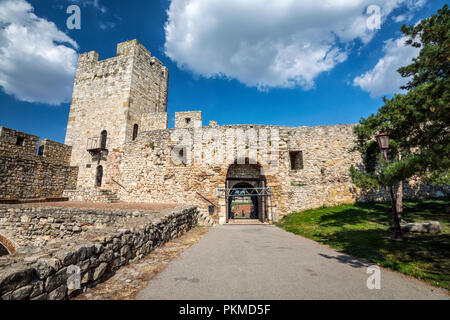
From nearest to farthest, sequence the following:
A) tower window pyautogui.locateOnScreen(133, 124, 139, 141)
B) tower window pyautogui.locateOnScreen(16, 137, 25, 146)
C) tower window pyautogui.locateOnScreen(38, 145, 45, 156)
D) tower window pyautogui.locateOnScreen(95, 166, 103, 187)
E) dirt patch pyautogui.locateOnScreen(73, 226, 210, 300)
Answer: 1. dirt patch pyautogui.locateOnScreen(73, 226, 210, 300)
2. tower window pyautogui.locateOnScreen(16, 137, 25, 146)
3. tower window pyautogui.locateOnScreen(38, 145, 45, 156)
4. tower window pyautogui.locateOnScreen(95, 166, 103, 187)
5. tower window pyautogui.locateOnScreen(133, 124, 139, 141)

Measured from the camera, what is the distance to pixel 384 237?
6.66 meters

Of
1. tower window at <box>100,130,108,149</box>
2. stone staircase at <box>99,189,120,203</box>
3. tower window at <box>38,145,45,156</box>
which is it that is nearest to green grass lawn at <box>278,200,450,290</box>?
stone staircase at <box>99,189,120,203</box>

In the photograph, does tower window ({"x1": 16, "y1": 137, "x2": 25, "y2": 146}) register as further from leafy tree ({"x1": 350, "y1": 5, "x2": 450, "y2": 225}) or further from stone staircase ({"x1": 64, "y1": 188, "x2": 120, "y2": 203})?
leafy tree ({"x1": 350, "y1": 5, "x2": 450, "y2": 225})

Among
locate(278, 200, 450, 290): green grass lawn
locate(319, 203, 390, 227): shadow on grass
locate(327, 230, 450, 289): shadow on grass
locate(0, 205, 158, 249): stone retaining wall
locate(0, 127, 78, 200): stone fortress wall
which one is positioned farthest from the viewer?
locate(0, 127, 78, 200): stone fortress wall

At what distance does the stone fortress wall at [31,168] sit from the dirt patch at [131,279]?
14026 mm

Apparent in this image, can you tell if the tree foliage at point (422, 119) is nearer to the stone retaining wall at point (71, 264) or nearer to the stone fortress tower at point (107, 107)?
the stone retaining wall at point (71, 264)

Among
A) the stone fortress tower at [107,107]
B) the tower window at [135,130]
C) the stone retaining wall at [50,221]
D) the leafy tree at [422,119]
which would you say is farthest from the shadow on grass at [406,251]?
the tower window at [135,130]

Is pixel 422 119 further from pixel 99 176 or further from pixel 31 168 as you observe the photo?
pixel 31 168

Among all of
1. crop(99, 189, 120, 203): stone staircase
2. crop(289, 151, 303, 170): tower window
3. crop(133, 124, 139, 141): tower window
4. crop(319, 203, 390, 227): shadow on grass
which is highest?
crop(133, 124, 139, 141): tower window

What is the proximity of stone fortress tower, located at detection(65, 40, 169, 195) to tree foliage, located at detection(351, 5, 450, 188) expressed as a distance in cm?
1556

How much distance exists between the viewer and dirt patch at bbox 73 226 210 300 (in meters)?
3.12

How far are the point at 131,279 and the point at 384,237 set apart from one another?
7.52m

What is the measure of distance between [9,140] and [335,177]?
2280cm

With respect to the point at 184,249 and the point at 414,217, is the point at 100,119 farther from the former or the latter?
the point at 414,217
